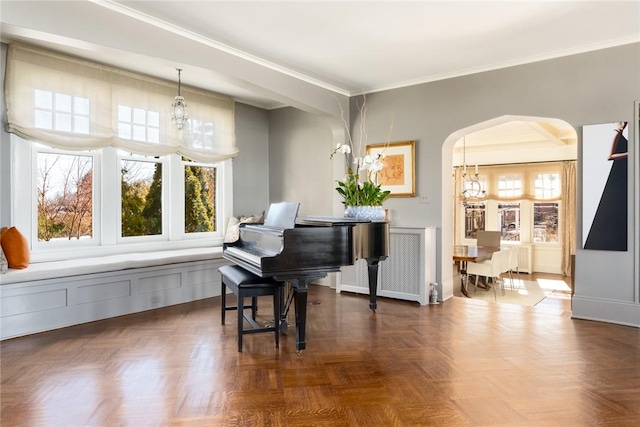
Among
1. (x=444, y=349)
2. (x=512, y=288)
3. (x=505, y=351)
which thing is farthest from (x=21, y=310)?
(x=512, y=288)

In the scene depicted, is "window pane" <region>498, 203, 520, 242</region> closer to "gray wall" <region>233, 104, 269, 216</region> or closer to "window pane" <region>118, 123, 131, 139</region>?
"gray wall" <region>233, 104, 269, 216</region>

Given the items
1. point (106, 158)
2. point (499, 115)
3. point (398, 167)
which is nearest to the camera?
point (499, 115)

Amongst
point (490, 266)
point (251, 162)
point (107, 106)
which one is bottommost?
point (490, 266)

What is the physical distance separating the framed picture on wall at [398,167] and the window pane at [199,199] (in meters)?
2.49

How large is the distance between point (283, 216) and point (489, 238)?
17.0 ft

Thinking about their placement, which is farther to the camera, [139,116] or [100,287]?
[139,116]

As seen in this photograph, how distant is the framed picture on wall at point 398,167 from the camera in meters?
5.29

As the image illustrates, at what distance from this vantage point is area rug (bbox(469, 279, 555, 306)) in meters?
5.81

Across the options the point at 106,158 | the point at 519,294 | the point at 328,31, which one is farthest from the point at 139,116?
the point at 519,294

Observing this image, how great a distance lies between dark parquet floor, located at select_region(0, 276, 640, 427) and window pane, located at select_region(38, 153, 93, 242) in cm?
127

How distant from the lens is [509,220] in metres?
8.93

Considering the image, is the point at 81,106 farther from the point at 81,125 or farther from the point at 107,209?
Answer: the point at 107,209

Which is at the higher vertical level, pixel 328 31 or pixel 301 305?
pixel 328 31

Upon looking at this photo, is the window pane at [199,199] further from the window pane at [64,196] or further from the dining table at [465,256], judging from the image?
the dining table at [465,256]
